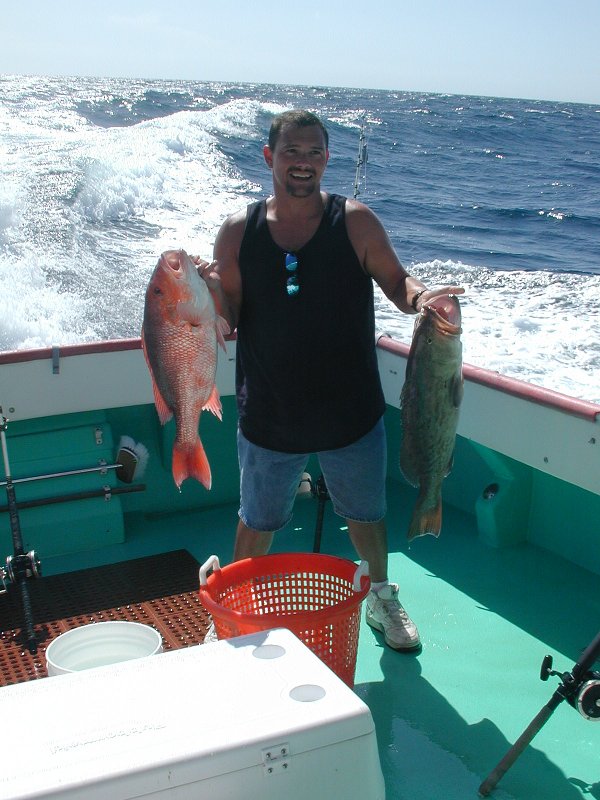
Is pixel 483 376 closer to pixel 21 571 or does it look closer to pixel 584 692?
pixel 584 692

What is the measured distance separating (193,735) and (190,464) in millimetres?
1115

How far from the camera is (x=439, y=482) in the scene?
2719 millimetres

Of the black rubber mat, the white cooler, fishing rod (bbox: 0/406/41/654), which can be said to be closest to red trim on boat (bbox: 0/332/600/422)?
fishing rod (bbox: 0/406/41/654)

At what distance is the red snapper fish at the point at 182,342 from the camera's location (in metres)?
2.26

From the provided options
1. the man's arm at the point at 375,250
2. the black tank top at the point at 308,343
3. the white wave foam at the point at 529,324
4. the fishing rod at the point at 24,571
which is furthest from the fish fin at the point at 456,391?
the white wave foam at the point at 529,324

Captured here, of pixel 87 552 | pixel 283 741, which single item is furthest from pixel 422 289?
pixel 87 552

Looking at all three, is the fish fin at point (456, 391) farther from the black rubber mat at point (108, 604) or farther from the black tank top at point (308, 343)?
the black rubber mat at point (108, 604)

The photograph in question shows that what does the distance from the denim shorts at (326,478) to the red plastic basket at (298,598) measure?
0.34m

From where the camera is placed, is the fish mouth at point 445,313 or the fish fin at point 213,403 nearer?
the fish mouth at point 445,313

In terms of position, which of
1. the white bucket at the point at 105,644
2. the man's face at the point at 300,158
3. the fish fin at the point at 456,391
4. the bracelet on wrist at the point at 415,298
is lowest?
the white bucket at the point at 105,644

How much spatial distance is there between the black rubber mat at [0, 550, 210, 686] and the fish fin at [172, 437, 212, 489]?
0.97m

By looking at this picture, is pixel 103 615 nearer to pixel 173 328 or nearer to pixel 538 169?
pixel 173 328

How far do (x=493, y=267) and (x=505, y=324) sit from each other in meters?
3.31

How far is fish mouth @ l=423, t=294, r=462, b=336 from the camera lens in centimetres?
238
